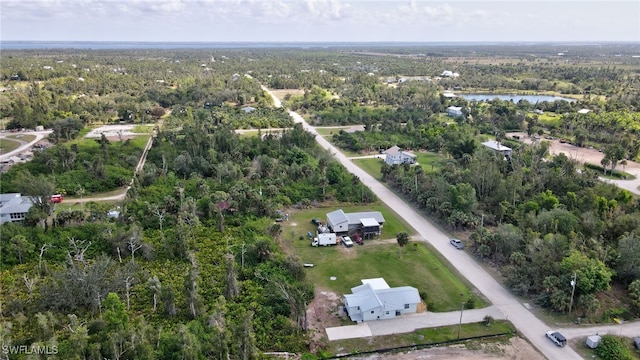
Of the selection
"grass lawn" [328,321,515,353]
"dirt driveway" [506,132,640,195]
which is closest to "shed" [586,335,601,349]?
"grass lawn" [328,321,515,353]

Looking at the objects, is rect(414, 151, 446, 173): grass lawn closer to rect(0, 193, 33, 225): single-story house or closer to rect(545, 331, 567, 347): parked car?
rect(545, 331, 567, 347): parked car

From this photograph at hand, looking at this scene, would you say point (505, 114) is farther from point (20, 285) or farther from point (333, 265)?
point (20, 285)

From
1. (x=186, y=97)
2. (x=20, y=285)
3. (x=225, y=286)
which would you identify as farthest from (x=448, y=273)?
(x=186, y=97)

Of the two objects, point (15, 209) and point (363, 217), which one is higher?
point (15, 209)

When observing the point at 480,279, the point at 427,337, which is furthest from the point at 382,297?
the point at 480,279

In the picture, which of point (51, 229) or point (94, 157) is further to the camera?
point (94, 157)

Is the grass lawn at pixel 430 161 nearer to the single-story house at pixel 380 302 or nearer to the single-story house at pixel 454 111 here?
the single-story house at pixel 454 111

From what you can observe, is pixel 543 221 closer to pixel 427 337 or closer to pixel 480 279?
pixel 480 279
